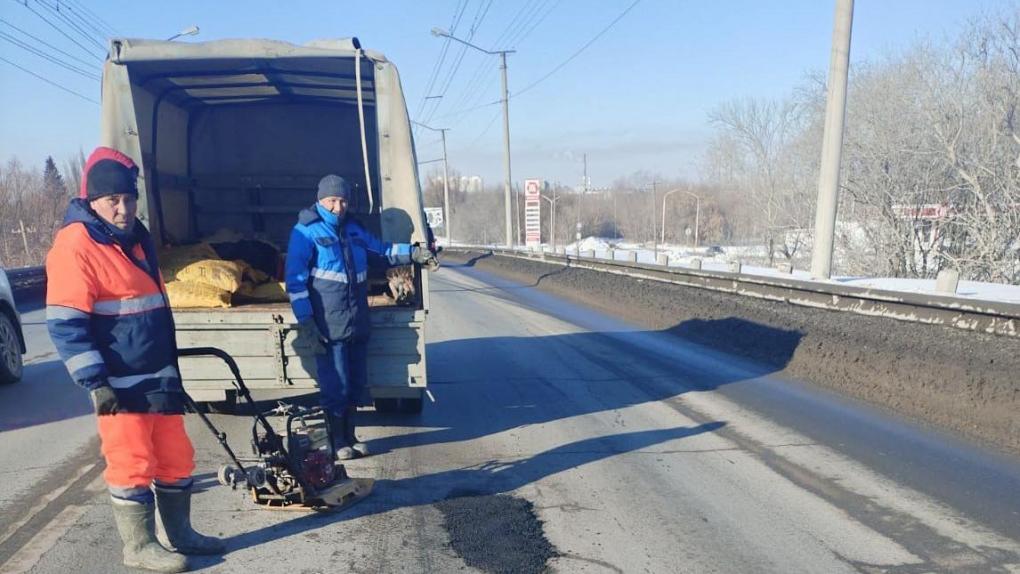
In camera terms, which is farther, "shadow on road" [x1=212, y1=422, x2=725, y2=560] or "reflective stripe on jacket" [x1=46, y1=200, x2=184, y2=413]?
"shadow on road" [x1=212, y1=422, x2=725, y2=560]

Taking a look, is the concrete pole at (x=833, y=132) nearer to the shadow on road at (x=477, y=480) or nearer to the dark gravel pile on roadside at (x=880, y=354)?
the dark gravel pile on roadside at (x=880, y=354)

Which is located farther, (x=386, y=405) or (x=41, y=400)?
(x=41, y=400)

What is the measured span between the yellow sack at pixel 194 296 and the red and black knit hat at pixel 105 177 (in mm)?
2078

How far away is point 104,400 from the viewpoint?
331 cm

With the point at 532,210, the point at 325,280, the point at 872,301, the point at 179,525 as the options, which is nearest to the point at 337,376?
the point at 325,280

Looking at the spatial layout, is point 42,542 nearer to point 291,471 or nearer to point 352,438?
point 291,471

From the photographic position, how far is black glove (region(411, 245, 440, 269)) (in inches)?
218

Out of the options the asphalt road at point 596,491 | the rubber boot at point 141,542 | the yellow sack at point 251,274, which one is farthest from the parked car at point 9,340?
the rubber boot at point 141,542

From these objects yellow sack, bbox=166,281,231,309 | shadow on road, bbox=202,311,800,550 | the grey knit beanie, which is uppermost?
the grey knit beanie

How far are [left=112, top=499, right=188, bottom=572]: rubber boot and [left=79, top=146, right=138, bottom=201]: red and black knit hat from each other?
1.55m

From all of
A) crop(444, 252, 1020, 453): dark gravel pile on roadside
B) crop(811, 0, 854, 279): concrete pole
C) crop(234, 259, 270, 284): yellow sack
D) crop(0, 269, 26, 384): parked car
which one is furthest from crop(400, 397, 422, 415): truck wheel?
crop(811, 0, 854, 279): concrete pole

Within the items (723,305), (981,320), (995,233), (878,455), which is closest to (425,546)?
(878,455)

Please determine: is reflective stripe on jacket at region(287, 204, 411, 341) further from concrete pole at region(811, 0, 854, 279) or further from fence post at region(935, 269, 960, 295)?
concrete pole at region(811, 0, 854, 279)

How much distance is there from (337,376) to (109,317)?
1971 mm
